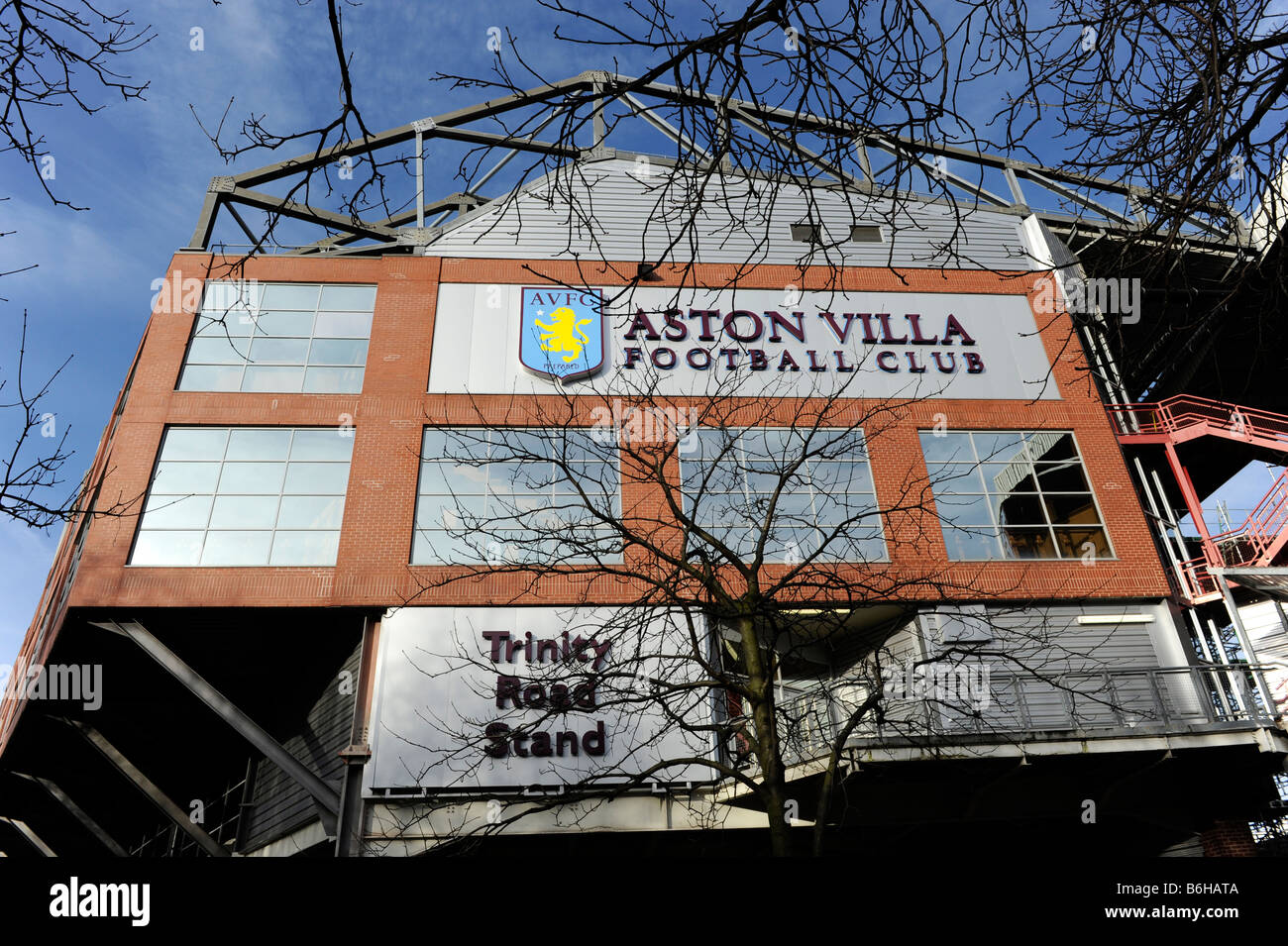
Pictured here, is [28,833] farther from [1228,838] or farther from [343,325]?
[1228,838]

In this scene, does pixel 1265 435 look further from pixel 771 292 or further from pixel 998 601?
pixel 771 292

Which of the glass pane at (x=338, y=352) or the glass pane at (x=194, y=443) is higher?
the glass pane at (x=338, y=352)

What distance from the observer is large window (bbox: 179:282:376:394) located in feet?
64.5

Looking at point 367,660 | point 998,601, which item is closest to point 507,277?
point 367,660

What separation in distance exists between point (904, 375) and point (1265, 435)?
29.8 ft

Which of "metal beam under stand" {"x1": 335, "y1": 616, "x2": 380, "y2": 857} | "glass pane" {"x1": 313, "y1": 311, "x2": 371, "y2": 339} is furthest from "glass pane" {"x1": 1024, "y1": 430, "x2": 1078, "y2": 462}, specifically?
"glass pane" {"x1": 313, "y1": 311, "x2": 371, "y2": 339}

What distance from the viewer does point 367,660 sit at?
1669 centimetres

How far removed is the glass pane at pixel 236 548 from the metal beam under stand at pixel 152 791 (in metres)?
4.55

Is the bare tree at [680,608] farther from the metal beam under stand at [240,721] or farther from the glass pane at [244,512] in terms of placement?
the glass pane at [244,512]

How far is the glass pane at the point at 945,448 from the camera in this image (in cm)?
1959

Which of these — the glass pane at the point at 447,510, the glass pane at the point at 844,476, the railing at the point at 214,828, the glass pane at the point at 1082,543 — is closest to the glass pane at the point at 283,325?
the glass pane at the point at 447,510

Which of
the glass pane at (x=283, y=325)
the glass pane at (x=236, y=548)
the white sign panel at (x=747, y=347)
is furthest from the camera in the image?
the glass pane at (x=283, y=325)
